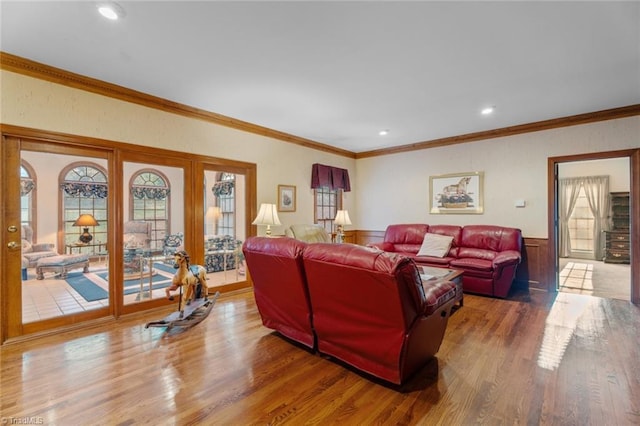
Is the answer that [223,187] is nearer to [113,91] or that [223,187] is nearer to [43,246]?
[113,91]

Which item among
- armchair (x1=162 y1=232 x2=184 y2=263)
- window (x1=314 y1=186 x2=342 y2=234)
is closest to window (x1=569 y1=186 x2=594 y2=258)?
window (x1=314 y1=186 x2=342 y2=234)

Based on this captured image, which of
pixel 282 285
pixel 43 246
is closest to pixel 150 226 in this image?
pixel 43 246

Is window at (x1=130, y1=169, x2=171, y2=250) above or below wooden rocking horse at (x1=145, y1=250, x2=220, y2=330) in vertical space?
above

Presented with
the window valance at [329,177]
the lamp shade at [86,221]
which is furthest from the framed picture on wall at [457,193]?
the lamp shade at [86,221]

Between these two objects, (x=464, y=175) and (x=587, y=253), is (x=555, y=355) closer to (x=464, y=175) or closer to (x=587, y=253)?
(x=464, y=175)

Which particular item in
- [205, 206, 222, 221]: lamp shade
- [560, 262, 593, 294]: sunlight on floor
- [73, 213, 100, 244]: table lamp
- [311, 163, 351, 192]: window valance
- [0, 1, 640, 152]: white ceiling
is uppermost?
[0, 1, 640, 152]: white ceiling

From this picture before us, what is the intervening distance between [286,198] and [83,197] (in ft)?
9.48

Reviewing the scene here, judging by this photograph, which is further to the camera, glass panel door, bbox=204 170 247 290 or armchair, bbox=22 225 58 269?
glass panel door, bbox=204 170 247 290

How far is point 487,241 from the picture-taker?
4.90 m

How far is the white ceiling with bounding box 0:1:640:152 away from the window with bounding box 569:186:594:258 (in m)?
5.00

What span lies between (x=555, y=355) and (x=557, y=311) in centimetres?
145

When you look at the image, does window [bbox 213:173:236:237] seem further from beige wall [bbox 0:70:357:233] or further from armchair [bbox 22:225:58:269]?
armchair [bbox 22:225:58:269]

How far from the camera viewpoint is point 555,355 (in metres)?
2.51

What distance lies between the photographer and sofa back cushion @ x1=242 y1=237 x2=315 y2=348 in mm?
2391
